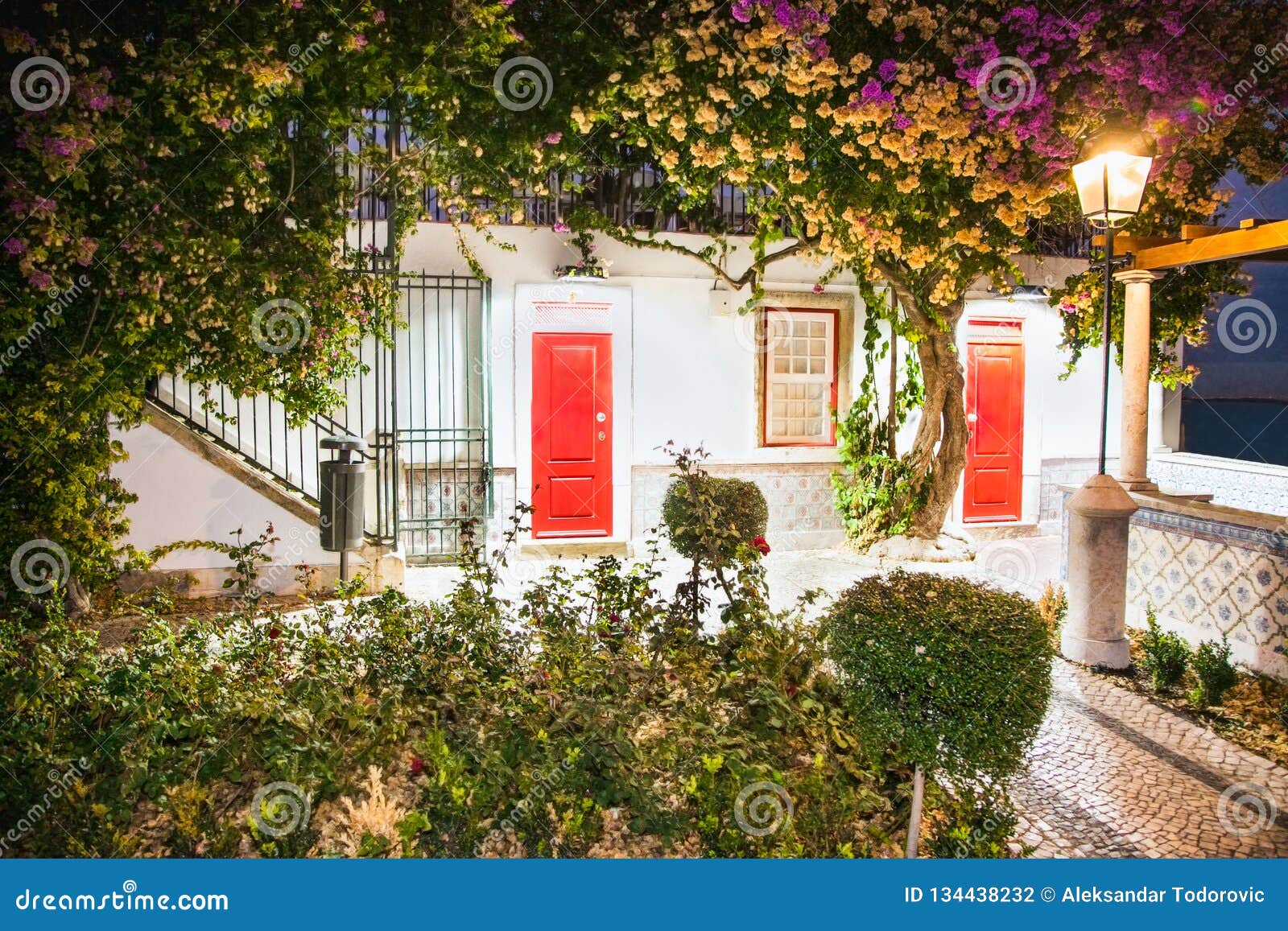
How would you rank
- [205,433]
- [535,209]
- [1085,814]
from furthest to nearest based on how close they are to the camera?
1. [535,209]
2. [205,433]
3. [1085,814]

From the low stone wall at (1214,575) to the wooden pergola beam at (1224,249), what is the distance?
1.67m

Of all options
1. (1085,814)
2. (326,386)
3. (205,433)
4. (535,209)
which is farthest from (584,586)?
(1085,814)

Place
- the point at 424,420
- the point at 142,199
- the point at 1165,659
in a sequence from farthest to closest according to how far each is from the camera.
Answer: the point at 424,420 → the point at 1165,659 → the point at 142,199

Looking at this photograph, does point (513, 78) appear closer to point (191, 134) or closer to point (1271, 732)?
point (191, 134)

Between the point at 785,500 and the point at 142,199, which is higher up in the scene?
the point at 142,199

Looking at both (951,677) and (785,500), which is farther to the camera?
(785,500)

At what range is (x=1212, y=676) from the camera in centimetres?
546

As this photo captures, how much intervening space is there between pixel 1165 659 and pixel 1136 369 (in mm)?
2221

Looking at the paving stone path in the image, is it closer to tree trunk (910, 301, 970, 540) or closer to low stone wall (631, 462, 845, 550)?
tree trunk (910, 301, 970, 540)

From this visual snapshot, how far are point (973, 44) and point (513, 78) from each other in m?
2.81

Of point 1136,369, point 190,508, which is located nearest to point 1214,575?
point 1136,369

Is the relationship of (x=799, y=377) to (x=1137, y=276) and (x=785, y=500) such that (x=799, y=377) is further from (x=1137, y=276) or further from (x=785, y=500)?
(x=1137, y=276)

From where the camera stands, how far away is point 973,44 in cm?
579

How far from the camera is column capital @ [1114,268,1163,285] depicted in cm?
690
